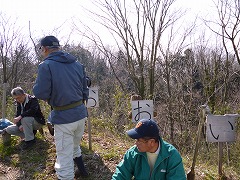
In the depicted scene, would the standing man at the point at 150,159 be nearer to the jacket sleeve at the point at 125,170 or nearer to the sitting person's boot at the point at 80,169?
the jacket sleeve at the point at 125,170

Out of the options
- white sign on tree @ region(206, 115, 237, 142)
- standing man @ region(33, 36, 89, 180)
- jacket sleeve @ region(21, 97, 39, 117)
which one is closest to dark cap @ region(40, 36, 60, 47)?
standing man @ region(33, 36, 89, 180)

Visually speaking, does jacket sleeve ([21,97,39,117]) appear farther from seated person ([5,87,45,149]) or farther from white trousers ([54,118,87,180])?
white trousers ([54,118,87,180])

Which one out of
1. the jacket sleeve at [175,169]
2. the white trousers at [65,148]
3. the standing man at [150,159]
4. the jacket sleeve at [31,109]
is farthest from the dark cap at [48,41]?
the jacket sleeve at [31,109]

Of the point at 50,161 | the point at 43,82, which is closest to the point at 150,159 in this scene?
the point at 43,82

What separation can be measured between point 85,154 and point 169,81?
9.11m

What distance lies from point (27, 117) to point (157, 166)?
2951 mm

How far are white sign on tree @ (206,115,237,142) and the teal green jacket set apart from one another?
1259mm

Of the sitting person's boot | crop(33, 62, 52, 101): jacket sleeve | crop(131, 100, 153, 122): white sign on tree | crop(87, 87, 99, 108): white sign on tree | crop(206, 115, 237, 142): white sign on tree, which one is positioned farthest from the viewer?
crop(87, 87, 99, 108): white sign on tree

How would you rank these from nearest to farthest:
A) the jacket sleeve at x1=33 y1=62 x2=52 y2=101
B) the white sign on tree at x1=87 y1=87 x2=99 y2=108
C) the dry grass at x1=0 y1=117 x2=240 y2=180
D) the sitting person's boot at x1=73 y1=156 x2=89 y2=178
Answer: the jacket sleeve at x1=33 y1=62 x2=52 y2=101 → the sitting person's boot at x1=73 y1=156 x2=89 y2=178 → the dry grass at x1=0 y1=117 x2=240 y2=180 → the white sign on tree at x1=87 y1=87 x2=99 y2=108

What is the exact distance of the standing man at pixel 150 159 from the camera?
242cm

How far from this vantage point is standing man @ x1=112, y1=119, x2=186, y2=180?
2.42 m

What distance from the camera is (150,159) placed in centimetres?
254

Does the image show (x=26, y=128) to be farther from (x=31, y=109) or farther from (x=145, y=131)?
(x=145, y=131)

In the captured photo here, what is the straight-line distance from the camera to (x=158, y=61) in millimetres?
12266
